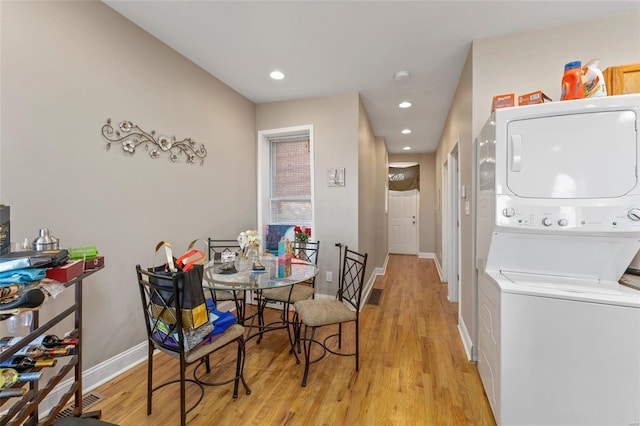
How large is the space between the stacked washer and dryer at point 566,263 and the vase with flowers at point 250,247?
5.80ft

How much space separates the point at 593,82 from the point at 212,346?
268 centimetres

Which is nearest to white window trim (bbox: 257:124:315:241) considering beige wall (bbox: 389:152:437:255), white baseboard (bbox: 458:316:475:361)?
white baseboard (bbox: 458:316:475:361)

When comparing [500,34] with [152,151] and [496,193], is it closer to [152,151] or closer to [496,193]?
[496,193]

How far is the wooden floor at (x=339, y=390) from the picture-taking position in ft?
5.29

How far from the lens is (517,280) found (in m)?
1.54

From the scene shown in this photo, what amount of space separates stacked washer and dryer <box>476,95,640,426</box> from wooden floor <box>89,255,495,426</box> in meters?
0.34

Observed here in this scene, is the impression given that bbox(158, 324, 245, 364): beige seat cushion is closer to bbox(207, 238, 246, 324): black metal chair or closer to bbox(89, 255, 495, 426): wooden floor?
bbox(89, 255, 495, 426): wooden floor

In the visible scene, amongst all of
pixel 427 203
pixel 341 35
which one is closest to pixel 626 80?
pixel 341 35

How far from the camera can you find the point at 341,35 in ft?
7.00

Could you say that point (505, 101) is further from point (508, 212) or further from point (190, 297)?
point (190, 297)

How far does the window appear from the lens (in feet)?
11.9

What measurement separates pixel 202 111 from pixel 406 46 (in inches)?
81.3

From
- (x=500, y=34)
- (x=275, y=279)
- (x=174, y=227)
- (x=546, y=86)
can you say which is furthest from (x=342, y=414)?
(x=500, y=34)

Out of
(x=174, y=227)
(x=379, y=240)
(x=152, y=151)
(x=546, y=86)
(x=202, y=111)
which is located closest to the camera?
(x=546, y=86)
